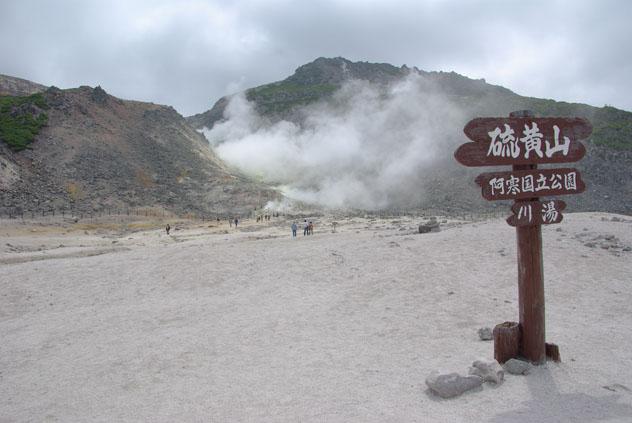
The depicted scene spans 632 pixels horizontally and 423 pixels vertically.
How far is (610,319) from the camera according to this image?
8.91 m

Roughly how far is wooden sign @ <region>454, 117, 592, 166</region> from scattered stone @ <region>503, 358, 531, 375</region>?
2.74 m

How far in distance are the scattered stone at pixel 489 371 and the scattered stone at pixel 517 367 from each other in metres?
0.24

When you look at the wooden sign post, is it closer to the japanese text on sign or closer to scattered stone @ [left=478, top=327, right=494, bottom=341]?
the japanese text on sign

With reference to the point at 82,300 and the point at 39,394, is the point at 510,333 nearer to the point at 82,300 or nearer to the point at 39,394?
the point at 39,394

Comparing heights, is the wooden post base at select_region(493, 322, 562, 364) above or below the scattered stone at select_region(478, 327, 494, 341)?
above

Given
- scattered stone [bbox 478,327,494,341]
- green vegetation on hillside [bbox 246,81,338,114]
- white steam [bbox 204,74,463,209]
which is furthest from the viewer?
green vegetation on hillside [bbox 246,81,338,114]

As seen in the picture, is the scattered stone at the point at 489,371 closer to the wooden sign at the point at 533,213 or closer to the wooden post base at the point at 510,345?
the wooden post base at the point at 510,345

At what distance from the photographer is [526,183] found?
262 inches

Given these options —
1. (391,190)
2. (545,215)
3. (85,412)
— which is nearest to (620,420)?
(545,215)

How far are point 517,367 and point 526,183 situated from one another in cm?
255

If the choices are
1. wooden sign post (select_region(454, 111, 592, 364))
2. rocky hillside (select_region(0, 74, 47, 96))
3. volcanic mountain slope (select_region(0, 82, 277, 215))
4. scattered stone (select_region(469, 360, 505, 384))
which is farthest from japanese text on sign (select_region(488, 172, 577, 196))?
rocky hillside (select_region(0, 74, 47, 96))

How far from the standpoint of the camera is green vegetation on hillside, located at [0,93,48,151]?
50.1m

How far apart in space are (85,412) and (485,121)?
→ 687cm

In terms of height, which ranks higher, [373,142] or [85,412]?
[373,142]
